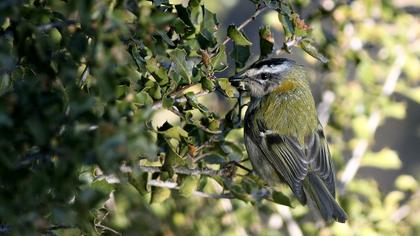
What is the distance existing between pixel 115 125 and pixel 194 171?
50.0 inches

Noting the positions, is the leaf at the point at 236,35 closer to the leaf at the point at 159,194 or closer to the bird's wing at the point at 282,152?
the leaf at the point at 159,194

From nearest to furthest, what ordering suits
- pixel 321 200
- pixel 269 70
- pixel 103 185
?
pixel 103 185, pixel 321 200, pixel 269 70

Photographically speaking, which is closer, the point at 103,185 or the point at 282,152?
the point at 103,185

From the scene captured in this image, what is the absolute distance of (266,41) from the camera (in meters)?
2.56

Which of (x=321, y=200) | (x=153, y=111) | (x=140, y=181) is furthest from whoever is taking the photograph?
(x=321, y=200)

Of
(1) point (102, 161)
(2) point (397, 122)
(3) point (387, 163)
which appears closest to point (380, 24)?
(3) point (387, 163)

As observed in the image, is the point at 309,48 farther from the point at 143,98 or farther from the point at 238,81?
the point at 143,98

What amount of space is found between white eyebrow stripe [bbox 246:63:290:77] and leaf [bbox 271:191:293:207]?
610 millimetres

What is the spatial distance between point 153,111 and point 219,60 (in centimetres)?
85

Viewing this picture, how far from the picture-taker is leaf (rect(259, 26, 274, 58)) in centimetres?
251

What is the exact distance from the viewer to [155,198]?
260 centimetres

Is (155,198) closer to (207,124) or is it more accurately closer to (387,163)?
(207,124)

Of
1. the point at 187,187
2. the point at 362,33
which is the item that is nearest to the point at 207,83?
the point at 187,187

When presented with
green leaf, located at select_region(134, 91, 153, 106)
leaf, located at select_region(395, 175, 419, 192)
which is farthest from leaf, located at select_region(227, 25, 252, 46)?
leaf, located at select_region(395, 175, 419, 192)
